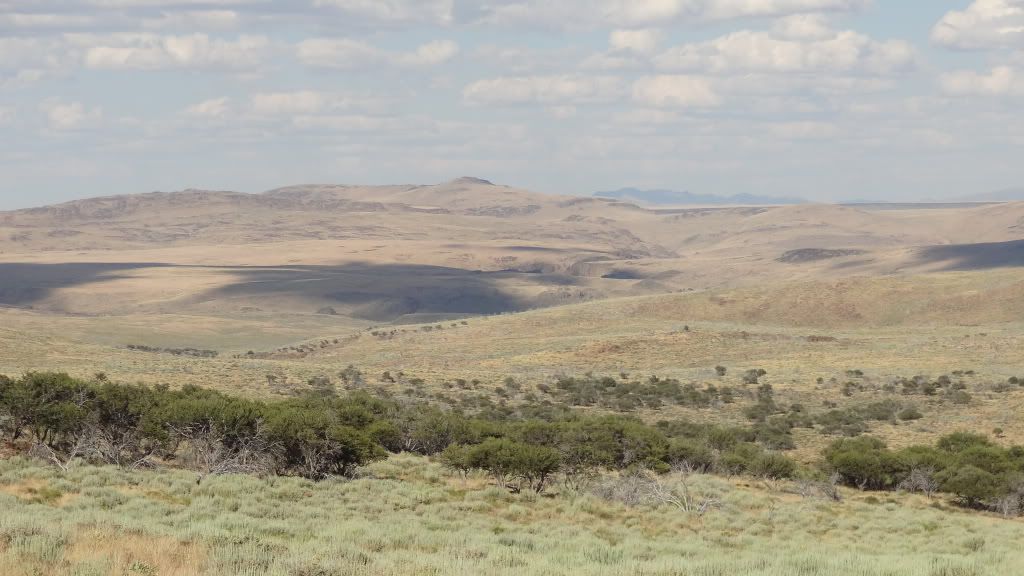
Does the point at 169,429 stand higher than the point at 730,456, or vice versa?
the point at 169,429

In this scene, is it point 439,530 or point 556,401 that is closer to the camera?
point 439,530

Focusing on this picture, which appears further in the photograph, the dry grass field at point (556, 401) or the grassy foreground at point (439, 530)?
the dry grass field at point (556, 401)

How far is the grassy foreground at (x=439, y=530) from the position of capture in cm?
1359

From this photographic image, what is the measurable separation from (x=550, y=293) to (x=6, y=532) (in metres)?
170

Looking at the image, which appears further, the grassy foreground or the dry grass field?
the dry grass field

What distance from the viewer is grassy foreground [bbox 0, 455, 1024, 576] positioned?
44.6 ft

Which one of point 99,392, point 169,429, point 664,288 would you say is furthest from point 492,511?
point 664,288

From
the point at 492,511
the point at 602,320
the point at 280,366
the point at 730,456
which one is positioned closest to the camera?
the point at 492,511

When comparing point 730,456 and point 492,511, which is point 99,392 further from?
point 730,456

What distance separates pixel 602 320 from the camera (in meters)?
102

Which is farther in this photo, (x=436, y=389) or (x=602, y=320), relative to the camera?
(x=602, y=320)

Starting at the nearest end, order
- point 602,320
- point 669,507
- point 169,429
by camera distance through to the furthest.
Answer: point 669,507 → point 169,429 → point 602,320

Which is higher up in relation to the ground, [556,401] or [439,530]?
[439,530]

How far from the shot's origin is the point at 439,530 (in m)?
20.4
